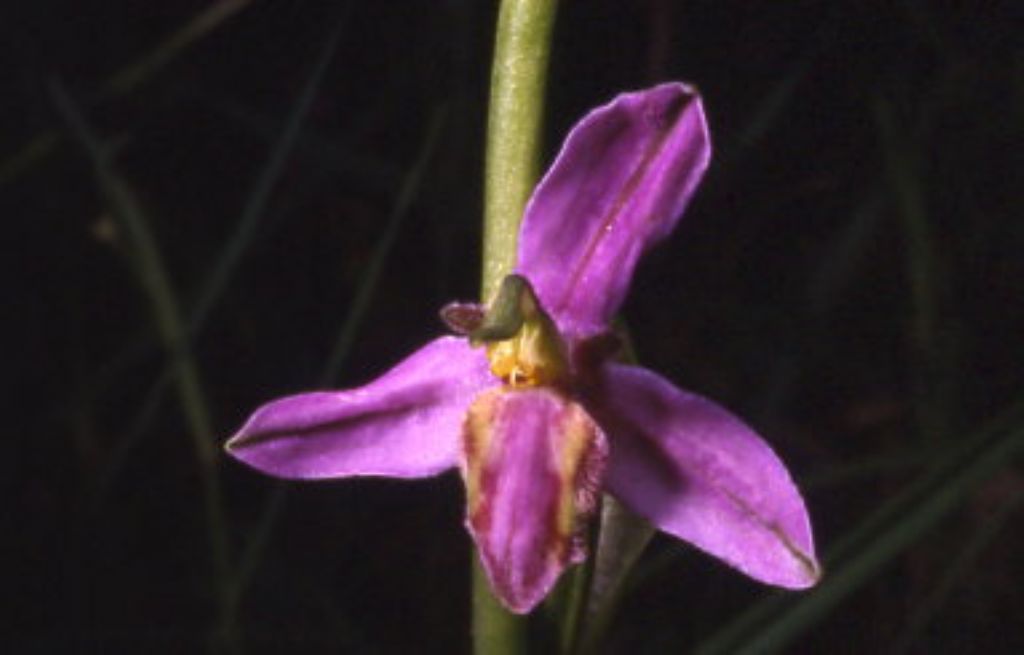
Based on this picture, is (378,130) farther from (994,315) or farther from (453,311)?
(453,311)

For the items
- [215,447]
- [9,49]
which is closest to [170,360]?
[215,447]

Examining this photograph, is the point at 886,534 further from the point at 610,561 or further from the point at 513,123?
the point at 513,123

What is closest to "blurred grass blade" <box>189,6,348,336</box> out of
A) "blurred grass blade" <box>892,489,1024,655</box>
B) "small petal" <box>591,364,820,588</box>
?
"small petal" <box>591,364,820,588</box>

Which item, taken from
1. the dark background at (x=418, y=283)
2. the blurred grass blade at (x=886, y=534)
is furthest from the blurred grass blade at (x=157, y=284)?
the blurred grass blade at (x=886, y=534)

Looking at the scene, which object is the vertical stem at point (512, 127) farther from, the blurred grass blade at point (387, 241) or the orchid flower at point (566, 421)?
the blurred grass blade at point (387, 241)

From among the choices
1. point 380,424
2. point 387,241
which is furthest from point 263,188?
point 380,424

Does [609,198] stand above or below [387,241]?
above

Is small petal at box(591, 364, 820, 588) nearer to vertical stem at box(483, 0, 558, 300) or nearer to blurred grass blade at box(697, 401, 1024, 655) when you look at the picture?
vertical stem at box(483, 0, 558, 300)
